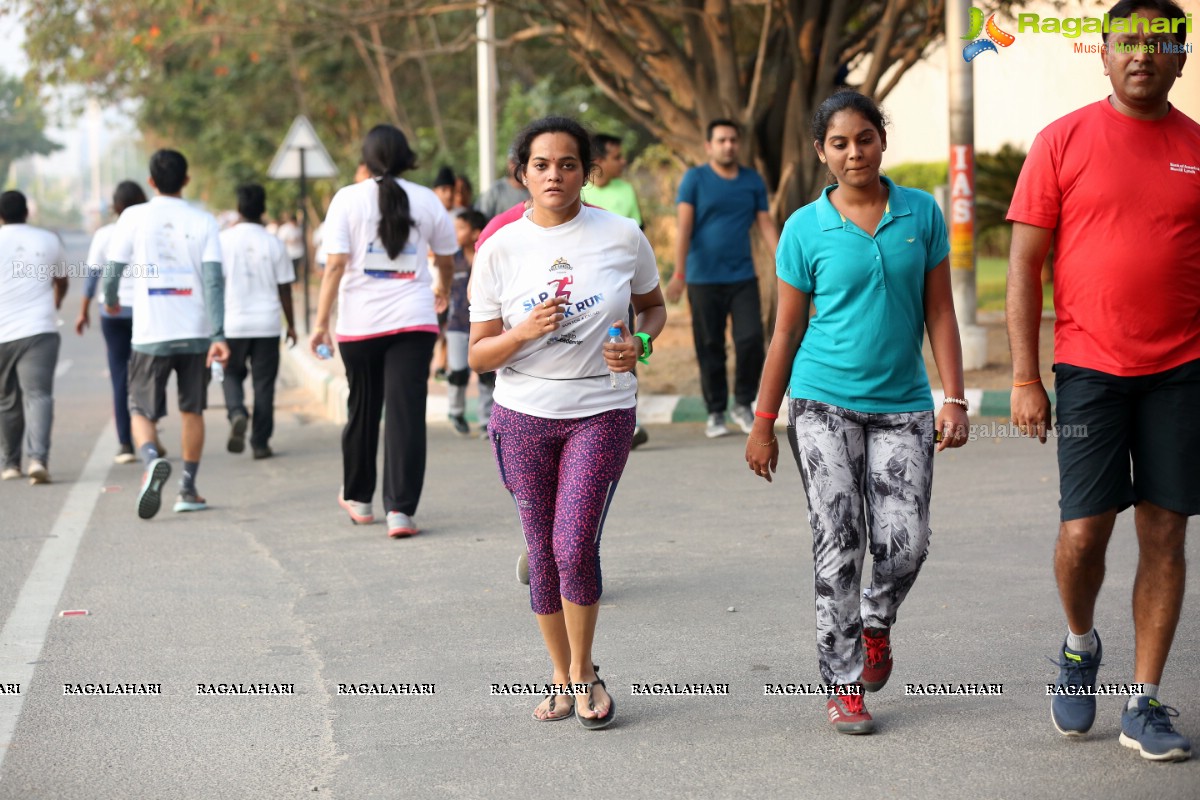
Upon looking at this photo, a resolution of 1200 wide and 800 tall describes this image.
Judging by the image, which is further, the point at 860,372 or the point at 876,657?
the point at 876,657

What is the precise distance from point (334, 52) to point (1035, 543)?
82.0 ft

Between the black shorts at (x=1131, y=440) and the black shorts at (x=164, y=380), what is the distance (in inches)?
221

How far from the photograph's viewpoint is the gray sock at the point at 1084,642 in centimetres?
445

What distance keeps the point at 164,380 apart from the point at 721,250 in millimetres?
3786

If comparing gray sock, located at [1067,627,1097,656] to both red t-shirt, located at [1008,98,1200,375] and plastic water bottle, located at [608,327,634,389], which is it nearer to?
red t-shirt, located at [1008,98,1200,375]

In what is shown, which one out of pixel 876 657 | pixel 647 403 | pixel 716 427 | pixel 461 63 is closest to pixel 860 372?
pixel 876 657

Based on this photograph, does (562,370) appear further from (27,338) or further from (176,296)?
(27,338)

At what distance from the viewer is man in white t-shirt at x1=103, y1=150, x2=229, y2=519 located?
8.67 meters

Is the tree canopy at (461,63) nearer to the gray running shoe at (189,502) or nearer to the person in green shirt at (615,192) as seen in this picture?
the person in green shirt at (615,192)

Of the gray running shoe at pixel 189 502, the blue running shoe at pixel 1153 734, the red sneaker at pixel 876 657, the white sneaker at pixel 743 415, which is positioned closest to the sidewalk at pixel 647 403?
the white sneaker at pixel 743 415

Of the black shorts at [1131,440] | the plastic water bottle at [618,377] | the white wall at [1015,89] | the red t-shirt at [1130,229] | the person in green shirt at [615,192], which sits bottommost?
the black shorts at [1131,440]

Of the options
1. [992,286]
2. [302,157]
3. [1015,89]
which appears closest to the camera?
[302,157]

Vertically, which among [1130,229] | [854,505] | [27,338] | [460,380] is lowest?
[460,380]

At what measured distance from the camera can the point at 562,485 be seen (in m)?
4.72
